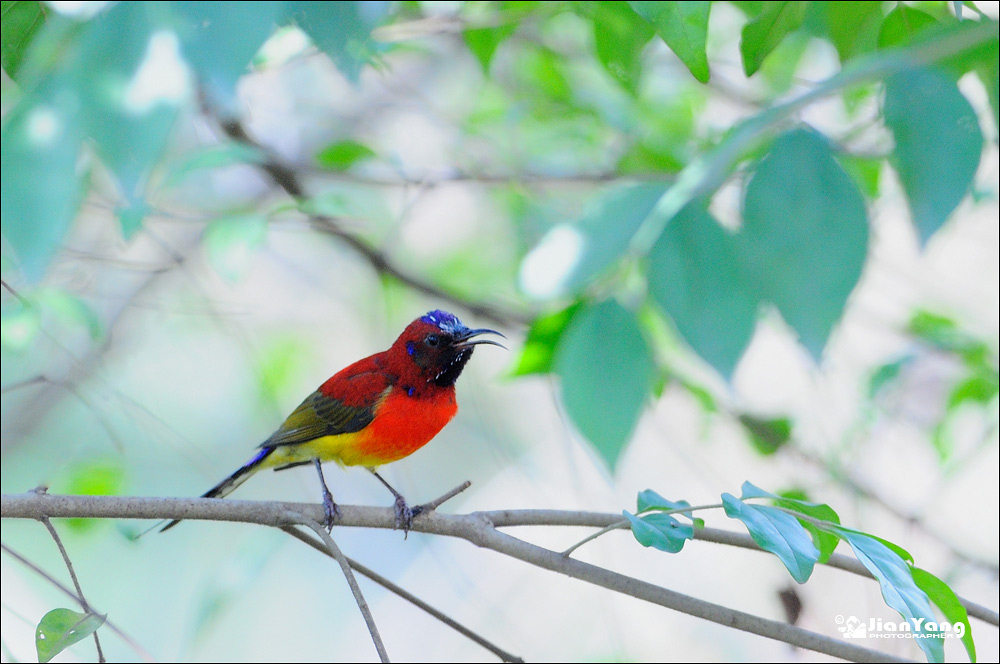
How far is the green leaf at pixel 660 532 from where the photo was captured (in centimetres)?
184

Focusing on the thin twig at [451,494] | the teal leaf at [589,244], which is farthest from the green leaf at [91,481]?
the teal leaf at [589,244]

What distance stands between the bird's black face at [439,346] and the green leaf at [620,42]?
1.33 meters

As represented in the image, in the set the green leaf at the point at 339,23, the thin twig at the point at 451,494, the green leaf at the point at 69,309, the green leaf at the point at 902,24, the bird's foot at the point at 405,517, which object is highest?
the green leaf at the point at 902,24

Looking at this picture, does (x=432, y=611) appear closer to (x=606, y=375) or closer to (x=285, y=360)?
(x=606, y=375)

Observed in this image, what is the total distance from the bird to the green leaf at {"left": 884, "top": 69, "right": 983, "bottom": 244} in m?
1.91

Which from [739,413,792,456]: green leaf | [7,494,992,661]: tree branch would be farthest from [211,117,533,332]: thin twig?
[7,494,992,661]: tree branch

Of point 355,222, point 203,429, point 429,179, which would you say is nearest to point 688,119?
point 429,179

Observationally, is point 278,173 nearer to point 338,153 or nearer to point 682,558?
point 338,153

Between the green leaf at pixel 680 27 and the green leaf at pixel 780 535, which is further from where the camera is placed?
the green leaf at pixel 680 27

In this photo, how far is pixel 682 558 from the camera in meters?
5.89

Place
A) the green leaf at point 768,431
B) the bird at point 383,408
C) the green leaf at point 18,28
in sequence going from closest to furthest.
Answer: the green leaf at point 18,28
the bird at point 383,408
the green leaf at point 768,431

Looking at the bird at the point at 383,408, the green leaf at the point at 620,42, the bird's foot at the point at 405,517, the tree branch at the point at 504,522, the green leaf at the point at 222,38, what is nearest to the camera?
the green leaf at the point at 222,38

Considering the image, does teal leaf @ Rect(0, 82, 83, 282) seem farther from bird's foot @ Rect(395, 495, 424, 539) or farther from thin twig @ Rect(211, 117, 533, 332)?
thin twig @ Rect(211, 117, 533, 332)

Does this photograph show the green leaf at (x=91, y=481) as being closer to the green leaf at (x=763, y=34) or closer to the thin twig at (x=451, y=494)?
the thin twig at (x=451, y=494)
